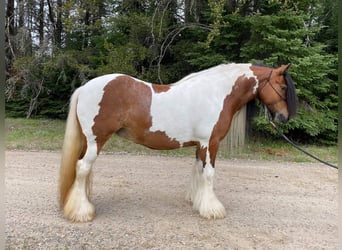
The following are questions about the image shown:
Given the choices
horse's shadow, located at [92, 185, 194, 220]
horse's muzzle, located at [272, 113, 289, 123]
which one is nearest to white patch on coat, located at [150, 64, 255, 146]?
horse's muzzle, located at [272, 113, 289, 123]

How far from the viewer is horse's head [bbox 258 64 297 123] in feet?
10.5

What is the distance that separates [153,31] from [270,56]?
3.14m

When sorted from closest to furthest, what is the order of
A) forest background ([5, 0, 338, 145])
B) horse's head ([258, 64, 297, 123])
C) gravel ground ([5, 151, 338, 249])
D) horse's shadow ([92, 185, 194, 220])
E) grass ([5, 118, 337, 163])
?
gravel ground ([5, 151, 338, 249]), horse's head ([258, 64, 297, 123]), horse's shadow ([92, 185, 194, 220]), grass ([5, 118, 337, 163]), forest background ([5, 0, 338, 145])

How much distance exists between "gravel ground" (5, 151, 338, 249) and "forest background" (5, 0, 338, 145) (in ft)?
7.30

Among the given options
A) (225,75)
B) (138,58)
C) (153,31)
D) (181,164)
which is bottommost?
(181,164)

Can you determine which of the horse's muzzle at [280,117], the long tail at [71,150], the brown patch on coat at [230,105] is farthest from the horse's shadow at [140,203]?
the horse's muzzle at [280,117]

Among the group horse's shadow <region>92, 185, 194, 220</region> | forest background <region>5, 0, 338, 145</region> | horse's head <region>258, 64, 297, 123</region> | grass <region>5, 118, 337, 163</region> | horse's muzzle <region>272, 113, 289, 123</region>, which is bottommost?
horse's shadow <region>92, 185, 194, 220</region>

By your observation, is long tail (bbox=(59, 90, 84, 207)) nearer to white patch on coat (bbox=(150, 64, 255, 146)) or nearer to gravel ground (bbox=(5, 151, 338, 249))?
gravel ground (bbox=(5, 151, 338, 249))

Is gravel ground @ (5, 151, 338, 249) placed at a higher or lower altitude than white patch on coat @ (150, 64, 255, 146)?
lower

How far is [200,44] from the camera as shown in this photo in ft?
26.2

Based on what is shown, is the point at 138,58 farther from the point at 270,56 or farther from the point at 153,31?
the point at 270,56

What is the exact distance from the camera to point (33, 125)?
9609 millimetres

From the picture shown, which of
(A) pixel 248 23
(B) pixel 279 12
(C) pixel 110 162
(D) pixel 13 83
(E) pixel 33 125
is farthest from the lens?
(E) pixel 33 125

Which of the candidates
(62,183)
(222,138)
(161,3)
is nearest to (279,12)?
(161,3)
